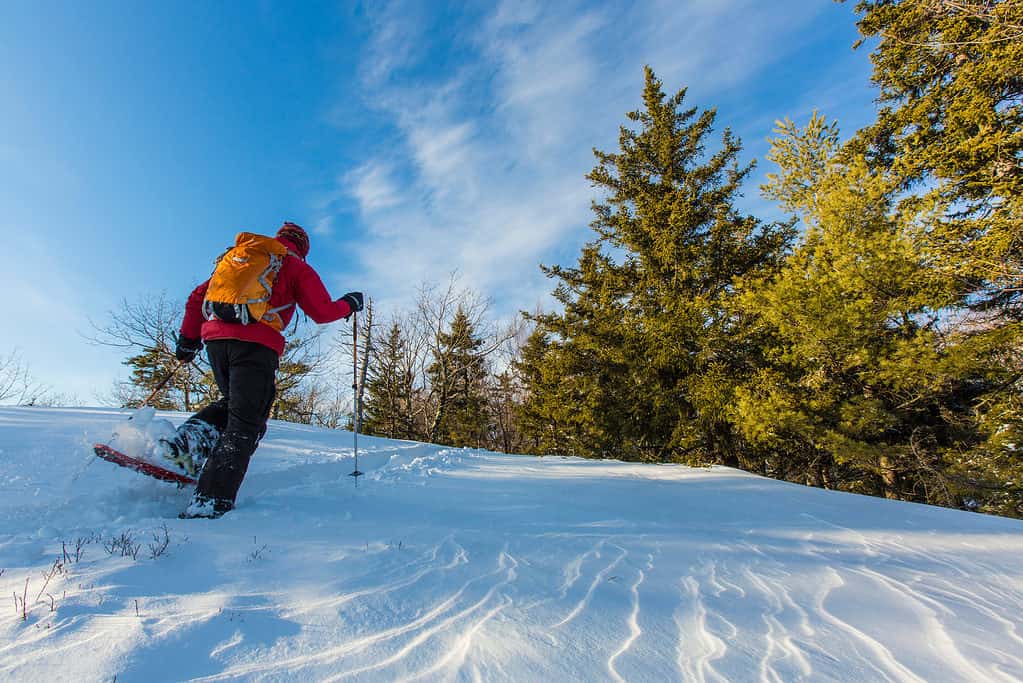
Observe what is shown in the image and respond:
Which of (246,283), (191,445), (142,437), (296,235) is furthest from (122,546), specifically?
(296,235)

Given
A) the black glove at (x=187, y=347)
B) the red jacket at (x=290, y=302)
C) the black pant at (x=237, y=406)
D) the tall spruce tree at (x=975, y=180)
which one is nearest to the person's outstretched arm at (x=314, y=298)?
the red jacket at (x=290, y=302)

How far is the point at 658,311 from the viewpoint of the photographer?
1113 cm

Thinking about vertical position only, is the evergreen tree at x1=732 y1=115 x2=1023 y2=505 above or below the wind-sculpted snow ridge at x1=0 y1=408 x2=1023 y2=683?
above

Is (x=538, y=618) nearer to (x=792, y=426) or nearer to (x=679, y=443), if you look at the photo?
(x=792, y=426)

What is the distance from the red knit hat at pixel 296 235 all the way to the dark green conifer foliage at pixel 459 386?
16.7 meters

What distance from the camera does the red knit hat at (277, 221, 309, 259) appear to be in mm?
3229

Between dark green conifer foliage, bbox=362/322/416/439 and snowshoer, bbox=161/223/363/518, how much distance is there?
760 inches

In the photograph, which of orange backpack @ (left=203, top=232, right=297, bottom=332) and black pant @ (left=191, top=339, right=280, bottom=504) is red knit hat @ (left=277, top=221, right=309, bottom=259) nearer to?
orange backpack @ (left=203, top=232, right=297, bottom=332)

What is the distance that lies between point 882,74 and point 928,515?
9.46 meters

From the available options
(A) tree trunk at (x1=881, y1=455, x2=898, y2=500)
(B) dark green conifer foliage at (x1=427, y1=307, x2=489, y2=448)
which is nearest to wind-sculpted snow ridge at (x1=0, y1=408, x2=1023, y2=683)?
(A) tree trunk at (x1=881, y1=455, x2=898, y2=500)

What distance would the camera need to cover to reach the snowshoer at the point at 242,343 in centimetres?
246

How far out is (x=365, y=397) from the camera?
76.5 ft

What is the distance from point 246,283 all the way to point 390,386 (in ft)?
66.7

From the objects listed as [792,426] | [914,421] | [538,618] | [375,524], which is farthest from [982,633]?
[914,421]
